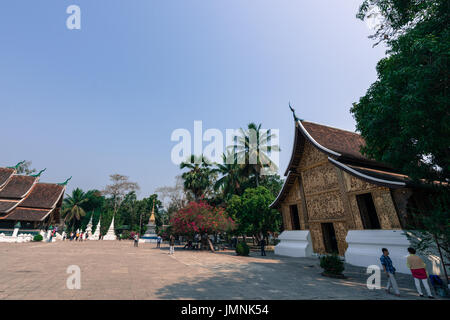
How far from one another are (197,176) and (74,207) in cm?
3790

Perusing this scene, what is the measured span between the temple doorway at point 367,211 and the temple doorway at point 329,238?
2.55 m

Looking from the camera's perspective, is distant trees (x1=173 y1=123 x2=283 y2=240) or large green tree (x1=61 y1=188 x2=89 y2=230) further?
large green tree (x1=61 y1=188 x2=89 y2=230)

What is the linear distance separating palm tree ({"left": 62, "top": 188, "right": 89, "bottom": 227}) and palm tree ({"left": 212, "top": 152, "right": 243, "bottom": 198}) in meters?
38.0

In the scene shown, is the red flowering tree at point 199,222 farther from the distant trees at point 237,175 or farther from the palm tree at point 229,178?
the palm tree at point 229,178

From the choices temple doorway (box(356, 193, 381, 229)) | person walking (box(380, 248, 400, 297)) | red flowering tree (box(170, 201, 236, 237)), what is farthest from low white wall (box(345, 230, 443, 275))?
red flowering tree (box(170, 201, 236, 237))

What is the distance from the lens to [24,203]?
2981 centimetres

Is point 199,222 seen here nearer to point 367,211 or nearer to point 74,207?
point 367,211

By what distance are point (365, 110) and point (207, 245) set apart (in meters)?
18.8

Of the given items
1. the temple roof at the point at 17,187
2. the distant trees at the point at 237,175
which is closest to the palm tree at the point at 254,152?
the distant trees at the point at 237,175

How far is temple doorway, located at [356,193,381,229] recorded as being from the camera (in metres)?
11.3

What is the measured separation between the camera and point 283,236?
1636 cm

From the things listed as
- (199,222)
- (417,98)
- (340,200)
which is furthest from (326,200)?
(199,222)

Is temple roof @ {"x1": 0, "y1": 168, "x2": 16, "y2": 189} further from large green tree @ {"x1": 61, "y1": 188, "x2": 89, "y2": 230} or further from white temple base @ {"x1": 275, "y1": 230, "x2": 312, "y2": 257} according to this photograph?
white temple base @ {"x1": 275, "y1": 230, "x2": 312, "y2": 257}
